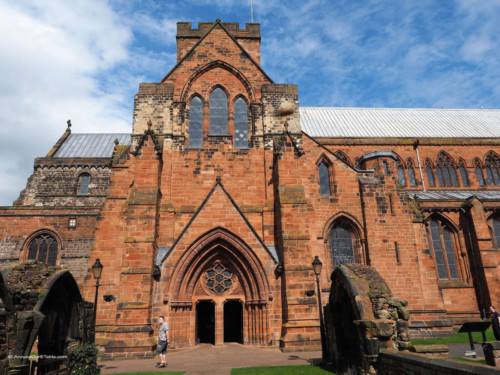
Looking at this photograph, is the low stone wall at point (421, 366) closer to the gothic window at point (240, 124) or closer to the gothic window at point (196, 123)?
the gothic window at point (240, 124)

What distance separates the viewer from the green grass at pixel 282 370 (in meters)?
9.53

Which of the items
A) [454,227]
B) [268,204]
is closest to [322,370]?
[268,204]

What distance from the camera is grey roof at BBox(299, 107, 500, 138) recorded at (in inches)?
1281

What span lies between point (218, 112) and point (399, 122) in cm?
2239

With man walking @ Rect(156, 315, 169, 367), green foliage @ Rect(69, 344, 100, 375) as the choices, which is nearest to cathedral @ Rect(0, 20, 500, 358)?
man walking @ Rect(156, 315, 169, 367)

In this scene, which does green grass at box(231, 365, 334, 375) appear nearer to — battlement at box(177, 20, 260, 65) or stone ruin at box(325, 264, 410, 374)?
stone ruin at box(325, 264, 410, 374)

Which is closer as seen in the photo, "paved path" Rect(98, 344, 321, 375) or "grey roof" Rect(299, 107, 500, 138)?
"paved path" Rect(98, 344, 321, 375)

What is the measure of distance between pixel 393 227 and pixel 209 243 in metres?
9.90

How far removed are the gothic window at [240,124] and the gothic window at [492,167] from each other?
22.9 metres

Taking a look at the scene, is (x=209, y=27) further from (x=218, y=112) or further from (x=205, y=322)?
(x=205, y=322)

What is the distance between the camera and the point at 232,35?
23.8 m

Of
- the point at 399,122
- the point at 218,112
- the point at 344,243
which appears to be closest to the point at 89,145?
the point at 218,112

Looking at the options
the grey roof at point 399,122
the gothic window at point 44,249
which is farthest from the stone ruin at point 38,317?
the grey roof at point 399,122

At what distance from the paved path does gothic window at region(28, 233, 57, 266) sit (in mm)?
14955
